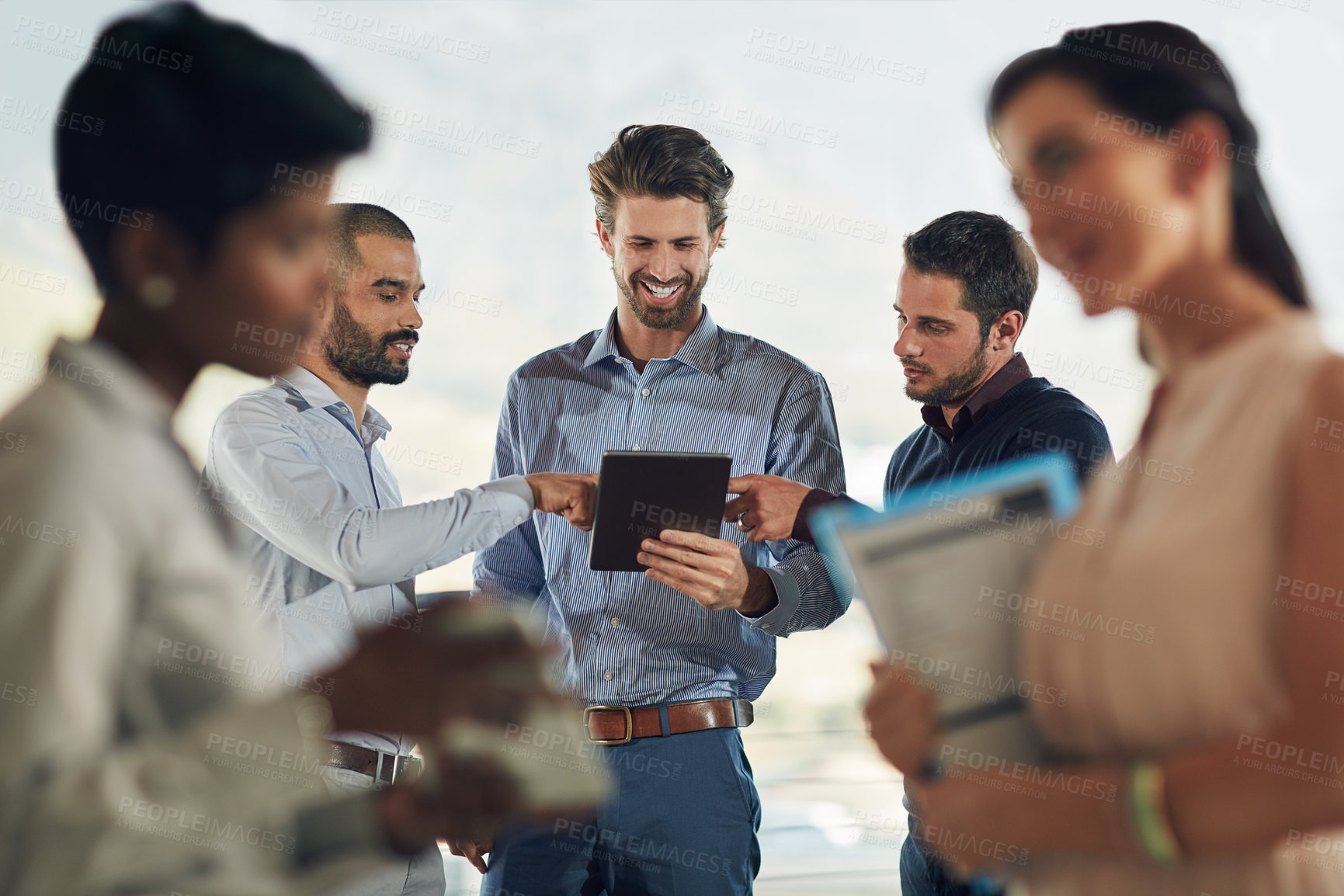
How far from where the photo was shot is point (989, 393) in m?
2.14

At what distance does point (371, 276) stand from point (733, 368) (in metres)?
0.91

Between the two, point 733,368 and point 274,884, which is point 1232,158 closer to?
point 274,884

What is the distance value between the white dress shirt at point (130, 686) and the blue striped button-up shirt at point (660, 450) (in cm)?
129

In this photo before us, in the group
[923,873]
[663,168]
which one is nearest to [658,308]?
[663,168]

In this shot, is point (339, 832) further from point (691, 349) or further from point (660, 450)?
point (691, 349)

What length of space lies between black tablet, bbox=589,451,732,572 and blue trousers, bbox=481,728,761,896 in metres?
0.43

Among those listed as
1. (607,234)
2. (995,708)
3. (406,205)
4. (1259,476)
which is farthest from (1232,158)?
(406,205)

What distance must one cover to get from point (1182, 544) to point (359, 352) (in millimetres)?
1806

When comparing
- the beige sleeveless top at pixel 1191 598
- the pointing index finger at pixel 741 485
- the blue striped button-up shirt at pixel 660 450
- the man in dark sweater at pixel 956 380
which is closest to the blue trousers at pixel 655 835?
the blue striped button-up shirt at pixel 660 450

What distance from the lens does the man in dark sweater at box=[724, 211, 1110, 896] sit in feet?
6.49

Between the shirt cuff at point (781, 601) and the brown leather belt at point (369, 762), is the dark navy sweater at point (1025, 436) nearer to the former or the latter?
the shirt cuff at point (781, 601)

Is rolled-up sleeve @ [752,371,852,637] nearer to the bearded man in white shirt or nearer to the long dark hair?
the bearded man in white shirt

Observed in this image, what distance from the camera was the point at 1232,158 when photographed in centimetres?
96

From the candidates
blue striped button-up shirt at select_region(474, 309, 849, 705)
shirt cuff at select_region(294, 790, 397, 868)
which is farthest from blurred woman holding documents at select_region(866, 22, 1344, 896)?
blue striped button-up shirt at select_region(474, 309, 849, 705)
